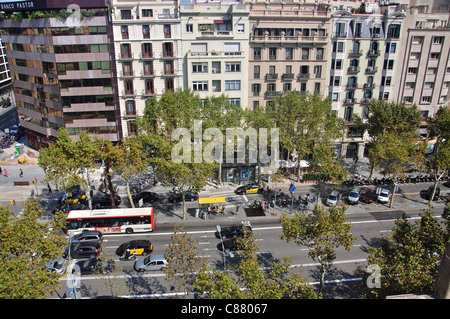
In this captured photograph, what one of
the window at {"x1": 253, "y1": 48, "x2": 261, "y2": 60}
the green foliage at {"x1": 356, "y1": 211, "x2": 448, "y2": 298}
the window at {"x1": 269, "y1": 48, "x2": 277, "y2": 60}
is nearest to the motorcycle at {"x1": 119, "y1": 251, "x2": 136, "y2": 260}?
the green foliage at {"x1": 356, "y1": 211, "x2": 448, "y2": 298}

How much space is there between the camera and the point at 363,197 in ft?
154

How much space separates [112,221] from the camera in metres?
38.4

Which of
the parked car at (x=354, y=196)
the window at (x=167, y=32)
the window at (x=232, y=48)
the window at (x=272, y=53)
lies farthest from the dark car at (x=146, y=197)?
the window at (x=272, y=53)

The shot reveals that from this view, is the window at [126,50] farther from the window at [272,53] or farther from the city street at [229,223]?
the window at [272,53]

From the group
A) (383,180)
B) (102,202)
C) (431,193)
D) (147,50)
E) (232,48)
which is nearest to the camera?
(102,202)

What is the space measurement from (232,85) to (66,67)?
91.3ft

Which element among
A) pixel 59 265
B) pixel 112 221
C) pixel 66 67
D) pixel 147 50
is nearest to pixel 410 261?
pixel 59 265

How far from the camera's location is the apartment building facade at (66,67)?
5294cm

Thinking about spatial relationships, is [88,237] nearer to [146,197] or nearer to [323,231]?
[146,197]

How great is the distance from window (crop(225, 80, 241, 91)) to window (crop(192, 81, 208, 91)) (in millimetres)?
3624

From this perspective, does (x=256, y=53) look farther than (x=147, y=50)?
Yes

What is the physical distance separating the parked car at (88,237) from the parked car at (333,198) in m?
29.6

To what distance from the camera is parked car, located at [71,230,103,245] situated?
35372mm

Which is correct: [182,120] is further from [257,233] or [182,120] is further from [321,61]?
[321,61]
